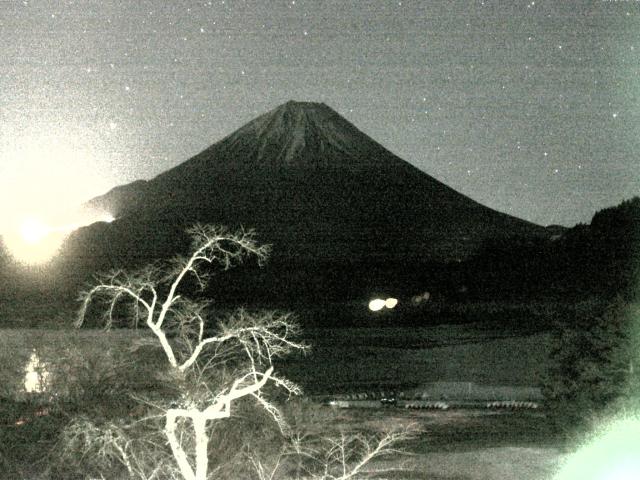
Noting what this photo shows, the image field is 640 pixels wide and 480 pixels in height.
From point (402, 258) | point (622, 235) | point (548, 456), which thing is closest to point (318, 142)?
point (402, 258)

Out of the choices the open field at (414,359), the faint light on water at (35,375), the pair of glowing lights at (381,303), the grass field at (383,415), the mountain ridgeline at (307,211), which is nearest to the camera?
the grass field at (383,415)

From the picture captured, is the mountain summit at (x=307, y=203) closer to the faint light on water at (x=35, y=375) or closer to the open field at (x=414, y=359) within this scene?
the open field at (x=414, y=359)

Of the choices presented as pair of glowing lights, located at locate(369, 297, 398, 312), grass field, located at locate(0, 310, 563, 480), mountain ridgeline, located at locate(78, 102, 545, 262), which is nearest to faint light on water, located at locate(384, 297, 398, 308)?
pair of glowing lights, located at locate(369, 297, 398, 312)

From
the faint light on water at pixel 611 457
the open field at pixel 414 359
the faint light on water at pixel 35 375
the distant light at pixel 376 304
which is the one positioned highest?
the distant light at pixel 376 304

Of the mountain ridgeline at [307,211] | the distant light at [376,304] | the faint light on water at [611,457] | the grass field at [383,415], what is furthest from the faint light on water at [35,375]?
the mountain ridgeline at [307,211]

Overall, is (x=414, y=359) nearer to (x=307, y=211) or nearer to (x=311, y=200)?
(x=307, y=211)

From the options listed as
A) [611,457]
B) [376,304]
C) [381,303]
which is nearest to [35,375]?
[611,457]
